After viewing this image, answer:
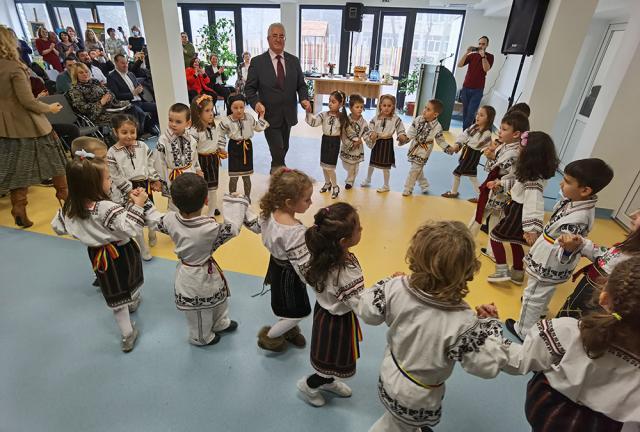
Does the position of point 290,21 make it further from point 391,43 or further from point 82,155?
point 82,155

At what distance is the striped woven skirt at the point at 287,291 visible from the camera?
1.75 meters

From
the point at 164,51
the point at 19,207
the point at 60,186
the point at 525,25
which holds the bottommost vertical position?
the point at 19,207

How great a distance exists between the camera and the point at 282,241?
1594 millimetres

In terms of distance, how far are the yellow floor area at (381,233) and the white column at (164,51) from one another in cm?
121

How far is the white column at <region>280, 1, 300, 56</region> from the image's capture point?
8.88 m

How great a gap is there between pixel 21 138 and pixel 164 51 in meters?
1.98

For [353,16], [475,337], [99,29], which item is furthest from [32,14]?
[475,337]

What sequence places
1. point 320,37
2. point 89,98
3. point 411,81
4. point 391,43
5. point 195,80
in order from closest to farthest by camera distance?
point 89,98 → point 195,80 → point 411,81 → point 391,43 → point 320,37

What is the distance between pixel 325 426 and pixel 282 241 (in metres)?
0.88

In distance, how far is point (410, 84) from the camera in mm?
9031

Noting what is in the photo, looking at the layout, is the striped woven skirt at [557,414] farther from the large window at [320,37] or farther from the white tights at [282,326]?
the large window at [320,37]

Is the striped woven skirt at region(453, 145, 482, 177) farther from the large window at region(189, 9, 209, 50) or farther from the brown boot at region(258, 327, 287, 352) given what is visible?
the large window at region(189, 9, 209, 50)

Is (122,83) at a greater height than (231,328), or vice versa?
(122,83)

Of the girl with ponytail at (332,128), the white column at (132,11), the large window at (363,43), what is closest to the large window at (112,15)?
Result: the white column at (132,11)
